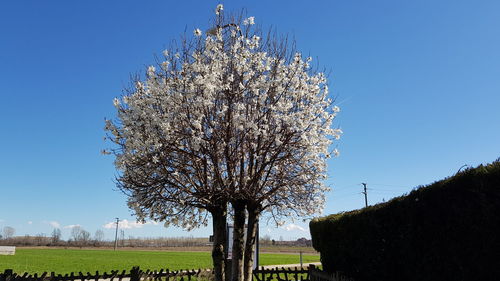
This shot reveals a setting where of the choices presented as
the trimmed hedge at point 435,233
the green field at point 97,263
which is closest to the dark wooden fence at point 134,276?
the trimmed hedge at point 435,233

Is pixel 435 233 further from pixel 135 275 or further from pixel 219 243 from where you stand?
pixel 135 275

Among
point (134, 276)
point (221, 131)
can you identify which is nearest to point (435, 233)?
point (221, 131)

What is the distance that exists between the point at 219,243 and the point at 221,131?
403 cm

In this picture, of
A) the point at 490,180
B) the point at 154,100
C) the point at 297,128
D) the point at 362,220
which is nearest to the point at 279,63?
the point at 297,128

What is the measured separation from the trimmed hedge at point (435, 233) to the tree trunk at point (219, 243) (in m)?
4.49

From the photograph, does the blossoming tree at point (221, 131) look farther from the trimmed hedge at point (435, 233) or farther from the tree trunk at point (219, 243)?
→ the trimmed hedge at point (435, 233)

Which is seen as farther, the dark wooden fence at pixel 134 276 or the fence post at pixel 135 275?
the fence post at pixel 135 275

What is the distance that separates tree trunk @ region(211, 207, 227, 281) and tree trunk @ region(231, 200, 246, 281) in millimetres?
478

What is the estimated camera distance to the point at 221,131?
1095cm

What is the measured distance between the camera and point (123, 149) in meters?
11.8

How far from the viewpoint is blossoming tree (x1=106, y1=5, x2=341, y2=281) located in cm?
1078

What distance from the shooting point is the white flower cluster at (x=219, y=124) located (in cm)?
1073

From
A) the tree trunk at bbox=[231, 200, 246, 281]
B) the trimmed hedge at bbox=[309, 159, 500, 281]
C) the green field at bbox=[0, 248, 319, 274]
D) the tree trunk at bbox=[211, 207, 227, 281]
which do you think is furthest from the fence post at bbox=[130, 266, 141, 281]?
the green field at bbox=[0, 248, 319, 274]

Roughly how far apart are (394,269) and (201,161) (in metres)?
6.23
